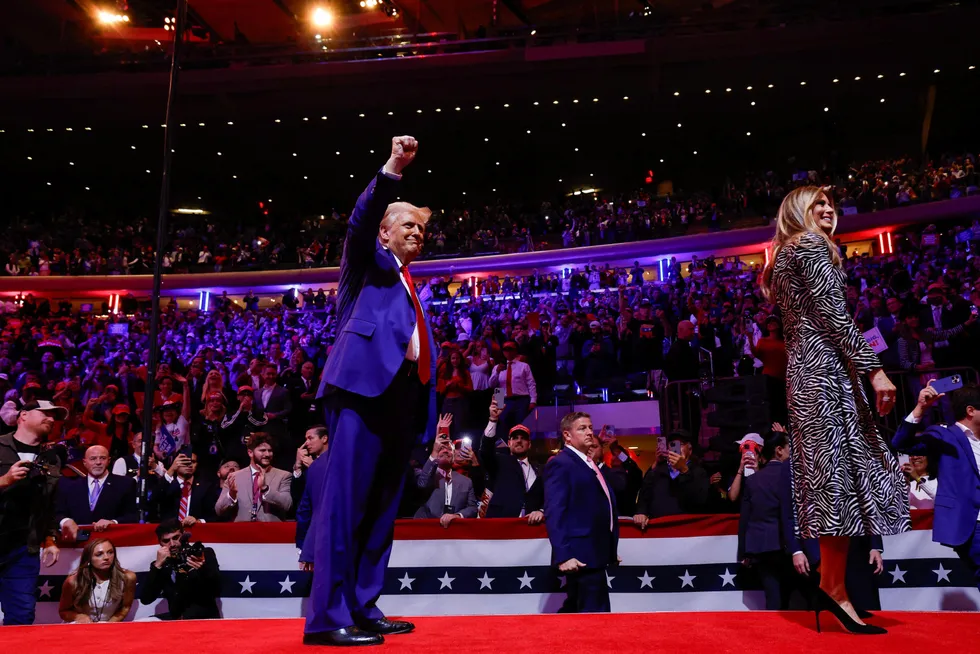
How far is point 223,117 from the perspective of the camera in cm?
2359

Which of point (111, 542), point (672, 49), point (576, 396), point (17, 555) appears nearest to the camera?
point (17, 555)

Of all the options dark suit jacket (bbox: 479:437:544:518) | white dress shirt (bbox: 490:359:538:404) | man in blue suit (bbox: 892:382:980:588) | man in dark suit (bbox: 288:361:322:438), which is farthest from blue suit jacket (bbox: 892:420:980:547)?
man in dark suit (bbox: 288:361:322:438)

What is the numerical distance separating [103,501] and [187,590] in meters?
1.42

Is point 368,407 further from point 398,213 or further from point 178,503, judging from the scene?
point 178,503

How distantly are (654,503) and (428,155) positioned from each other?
70.7 ft

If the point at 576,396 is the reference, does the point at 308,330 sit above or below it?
above

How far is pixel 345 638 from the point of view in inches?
91.5

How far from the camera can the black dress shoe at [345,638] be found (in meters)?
2.31

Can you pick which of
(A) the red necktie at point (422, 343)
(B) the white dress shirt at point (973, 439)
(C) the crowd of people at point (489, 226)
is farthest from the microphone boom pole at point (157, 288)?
(C) the crowd of people at point (489, 226)

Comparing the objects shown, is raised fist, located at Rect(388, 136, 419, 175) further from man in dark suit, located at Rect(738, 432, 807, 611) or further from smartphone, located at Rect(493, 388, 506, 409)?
smartphone, located at Rect(493, 388, 506, 409)

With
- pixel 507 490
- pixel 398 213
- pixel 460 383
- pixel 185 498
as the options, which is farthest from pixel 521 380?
pixel 398 213

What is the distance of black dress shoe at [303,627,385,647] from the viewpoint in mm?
2311

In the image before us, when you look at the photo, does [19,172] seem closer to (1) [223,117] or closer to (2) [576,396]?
(1) [223,117]

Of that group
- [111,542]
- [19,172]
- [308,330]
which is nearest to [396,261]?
[111,542]
